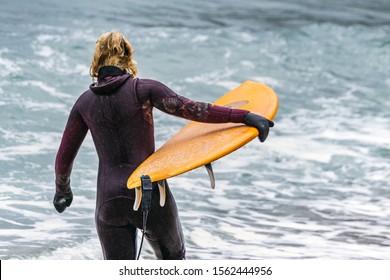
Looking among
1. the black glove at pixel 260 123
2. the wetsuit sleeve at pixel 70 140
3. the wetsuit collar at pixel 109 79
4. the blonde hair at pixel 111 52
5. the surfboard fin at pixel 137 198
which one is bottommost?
the surfboard fin at pixel 137 198

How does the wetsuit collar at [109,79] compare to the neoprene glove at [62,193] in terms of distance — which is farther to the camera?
the neoprene glove at [62,193]

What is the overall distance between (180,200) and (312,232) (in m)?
1.53

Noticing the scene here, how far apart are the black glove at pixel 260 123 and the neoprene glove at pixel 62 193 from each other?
99 centimetres

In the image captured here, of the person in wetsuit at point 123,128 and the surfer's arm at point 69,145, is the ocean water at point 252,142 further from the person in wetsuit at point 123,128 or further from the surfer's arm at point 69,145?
the person in wetsuit at point 123,128

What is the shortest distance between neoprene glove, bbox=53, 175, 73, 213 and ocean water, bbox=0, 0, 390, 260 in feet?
6.22

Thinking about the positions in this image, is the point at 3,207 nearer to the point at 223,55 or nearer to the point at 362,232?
the point at 362,232

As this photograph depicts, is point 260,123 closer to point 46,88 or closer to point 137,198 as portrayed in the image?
point 137,198

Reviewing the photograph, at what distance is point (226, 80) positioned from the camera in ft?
45.8

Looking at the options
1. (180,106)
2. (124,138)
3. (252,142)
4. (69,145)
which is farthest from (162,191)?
(252,142)

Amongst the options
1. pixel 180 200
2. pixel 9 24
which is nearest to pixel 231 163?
pixel 180 200

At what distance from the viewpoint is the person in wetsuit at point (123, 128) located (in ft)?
15.3

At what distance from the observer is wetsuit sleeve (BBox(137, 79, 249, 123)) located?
15.2 ft

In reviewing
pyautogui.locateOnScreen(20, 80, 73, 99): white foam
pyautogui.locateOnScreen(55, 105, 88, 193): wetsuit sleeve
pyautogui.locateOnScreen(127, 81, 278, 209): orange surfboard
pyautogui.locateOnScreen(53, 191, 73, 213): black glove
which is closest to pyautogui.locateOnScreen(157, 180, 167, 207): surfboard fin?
pyautogui.locateOnScreen(127, 81, 278, 209): orange surfboard

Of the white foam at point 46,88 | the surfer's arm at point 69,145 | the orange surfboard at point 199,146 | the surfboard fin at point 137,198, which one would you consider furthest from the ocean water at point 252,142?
the surfboard fin at point 137,198
